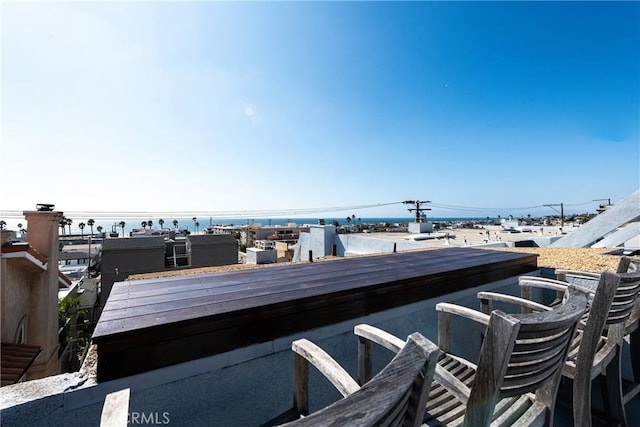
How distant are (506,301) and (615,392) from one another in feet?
3.21

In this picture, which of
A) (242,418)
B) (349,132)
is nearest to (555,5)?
(349,132)

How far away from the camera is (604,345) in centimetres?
189

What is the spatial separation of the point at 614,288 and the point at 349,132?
41.8 feet

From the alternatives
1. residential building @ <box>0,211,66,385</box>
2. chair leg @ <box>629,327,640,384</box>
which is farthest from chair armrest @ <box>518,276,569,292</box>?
residential building @ <box>0,211,66,385</box>

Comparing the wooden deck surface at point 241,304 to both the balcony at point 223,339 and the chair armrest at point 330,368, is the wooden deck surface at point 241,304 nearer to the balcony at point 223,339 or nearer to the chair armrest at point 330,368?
the balcony at point 223,339

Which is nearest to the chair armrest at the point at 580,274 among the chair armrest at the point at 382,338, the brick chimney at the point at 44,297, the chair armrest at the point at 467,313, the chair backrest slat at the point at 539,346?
the chair armrest at the point at 467,313

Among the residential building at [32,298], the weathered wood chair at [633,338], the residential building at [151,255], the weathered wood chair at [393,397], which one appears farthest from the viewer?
the residential building at [151,255]

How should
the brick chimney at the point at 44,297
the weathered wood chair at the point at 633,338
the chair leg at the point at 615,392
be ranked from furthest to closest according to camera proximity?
the brick chimney at the point at 44,297
the weathered wood chair at the point at 633,338
the chair leg at the point at 615,392

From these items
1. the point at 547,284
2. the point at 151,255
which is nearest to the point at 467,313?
the point at 547,284

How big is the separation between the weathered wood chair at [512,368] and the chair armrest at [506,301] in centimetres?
68

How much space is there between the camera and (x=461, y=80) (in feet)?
32.5

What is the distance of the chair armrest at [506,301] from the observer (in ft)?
6.18

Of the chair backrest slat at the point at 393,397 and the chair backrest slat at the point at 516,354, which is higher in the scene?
the chair backrest slat at the point at 393,397

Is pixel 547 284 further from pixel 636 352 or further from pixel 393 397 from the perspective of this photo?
pixel 393 397
